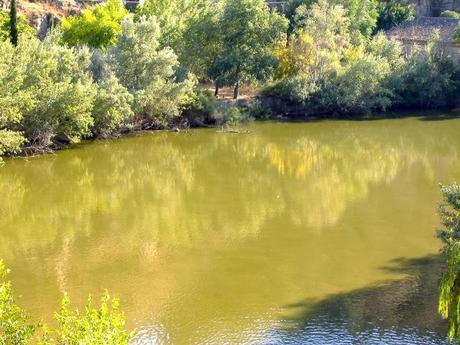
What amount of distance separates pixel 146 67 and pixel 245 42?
32.3 feet

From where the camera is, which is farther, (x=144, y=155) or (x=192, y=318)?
(x=144, y=155)

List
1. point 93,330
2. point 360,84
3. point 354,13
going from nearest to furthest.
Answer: point 93,330 → point 360,84 → point 354,13

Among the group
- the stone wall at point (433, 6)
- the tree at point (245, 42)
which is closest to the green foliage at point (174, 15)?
the tree at point (245, 42)

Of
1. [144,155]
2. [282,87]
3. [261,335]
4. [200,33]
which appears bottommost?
[261,335]

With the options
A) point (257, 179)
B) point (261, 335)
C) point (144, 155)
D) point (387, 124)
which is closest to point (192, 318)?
point (261, 335)

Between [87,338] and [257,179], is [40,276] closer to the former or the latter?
[87,338]

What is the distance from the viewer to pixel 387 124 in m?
47.2

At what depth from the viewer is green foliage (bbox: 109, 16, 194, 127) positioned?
133 feet

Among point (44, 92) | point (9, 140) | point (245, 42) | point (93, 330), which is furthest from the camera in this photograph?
point (245, 42)

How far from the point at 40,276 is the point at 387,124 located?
32721 millimetres

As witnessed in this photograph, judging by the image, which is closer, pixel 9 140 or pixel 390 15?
pixel 9 140

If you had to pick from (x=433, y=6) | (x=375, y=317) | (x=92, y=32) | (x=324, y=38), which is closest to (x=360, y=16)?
(x=324, y=38)

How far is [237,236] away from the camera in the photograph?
23.4 m

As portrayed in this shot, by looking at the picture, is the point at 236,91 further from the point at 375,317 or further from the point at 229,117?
the point at 375,317
